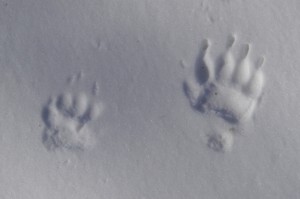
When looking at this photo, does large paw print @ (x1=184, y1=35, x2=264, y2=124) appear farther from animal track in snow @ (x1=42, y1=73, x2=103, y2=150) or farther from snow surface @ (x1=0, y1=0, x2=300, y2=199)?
animal track in snow @ (x1=42, y1=73, x2=103, y2=150)

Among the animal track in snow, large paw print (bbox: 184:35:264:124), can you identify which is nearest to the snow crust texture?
large paw print (bbox: 184:35:264:124)

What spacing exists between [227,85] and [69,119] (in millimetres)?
514

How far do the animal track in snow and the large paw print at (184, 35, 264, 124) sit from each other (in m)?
0.32

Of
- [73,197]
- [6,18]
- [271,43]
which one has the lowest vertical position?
[73,197]

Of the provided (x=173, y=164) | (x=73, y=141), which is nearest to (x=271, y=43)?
(x=173, y=164)

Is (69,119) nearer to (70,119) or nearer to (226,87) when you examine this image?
(70,119)

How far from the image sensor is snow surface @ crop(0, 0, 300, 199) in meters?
1.27

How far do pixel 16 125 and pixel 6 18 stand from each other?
35cm

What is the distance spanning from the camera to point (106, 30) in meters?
1.31

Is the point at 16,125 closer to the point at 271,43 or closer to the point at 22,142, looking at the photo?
the point at 22,142

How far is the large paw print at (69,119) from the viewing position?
1.33 metres

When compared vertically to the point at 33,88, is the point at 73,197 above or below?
below

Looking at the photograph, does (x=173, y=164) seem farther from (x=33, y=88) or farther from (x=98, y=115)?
(x=33, y=88)

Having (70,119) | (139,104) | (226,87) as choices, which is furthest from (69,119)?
(226,87)
